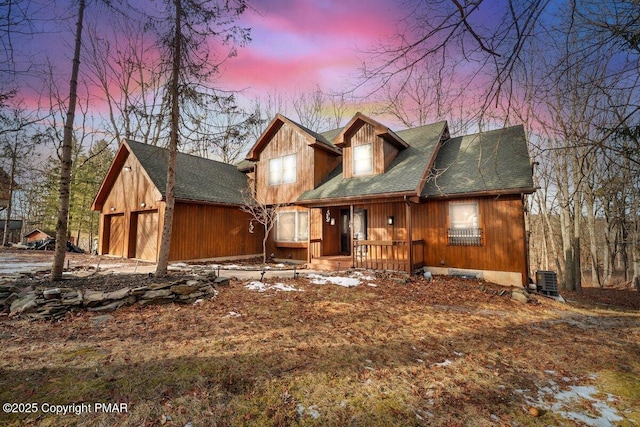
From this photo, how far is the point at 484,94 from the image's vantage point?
339 cm

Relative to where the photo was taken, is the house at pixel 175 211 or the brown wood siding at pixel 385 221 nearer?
the brown wood siding at pixel 385 221

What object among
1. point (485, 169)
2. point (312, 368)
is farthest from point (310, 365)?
point (485, 169)

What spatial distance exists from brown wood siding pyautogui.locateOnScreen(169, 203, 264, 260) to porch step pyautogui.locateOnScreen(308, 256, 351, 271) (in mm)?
5191

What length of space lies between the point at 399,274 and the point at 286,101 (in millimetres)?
22198

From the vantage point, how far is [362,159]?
13.2m

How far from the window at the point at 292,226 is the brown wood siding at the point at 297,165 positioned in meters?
0.88

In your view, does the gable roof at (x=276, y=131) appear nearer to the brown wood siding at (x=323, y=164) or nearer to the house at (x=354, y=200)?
the house at (x=354, y=200)

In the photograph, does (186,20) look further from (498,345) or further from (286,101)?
(286,101)

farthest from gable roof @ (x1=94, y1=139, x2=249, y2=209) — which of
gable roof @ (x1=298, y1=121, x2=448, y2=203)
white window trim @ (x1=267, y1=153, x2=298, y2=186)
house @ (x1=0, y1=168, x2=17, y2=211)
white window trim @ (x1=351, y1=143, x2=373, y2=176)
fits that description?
house @ (x1=0, y1=168, x2=17, y2=211)

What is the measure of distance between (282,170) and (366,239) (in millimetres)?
6088

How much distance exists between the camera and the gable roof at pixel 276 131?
1420 cm

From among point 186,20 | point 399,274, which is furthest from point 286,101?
point 399,274

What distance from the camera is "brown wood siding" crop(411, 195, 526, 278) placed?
9750mm

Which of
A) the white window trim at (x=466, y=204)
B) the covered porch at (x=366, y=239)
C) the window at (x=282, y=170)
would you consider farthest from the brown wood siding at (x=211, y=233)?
the white window trim at (x=466, y=204)
